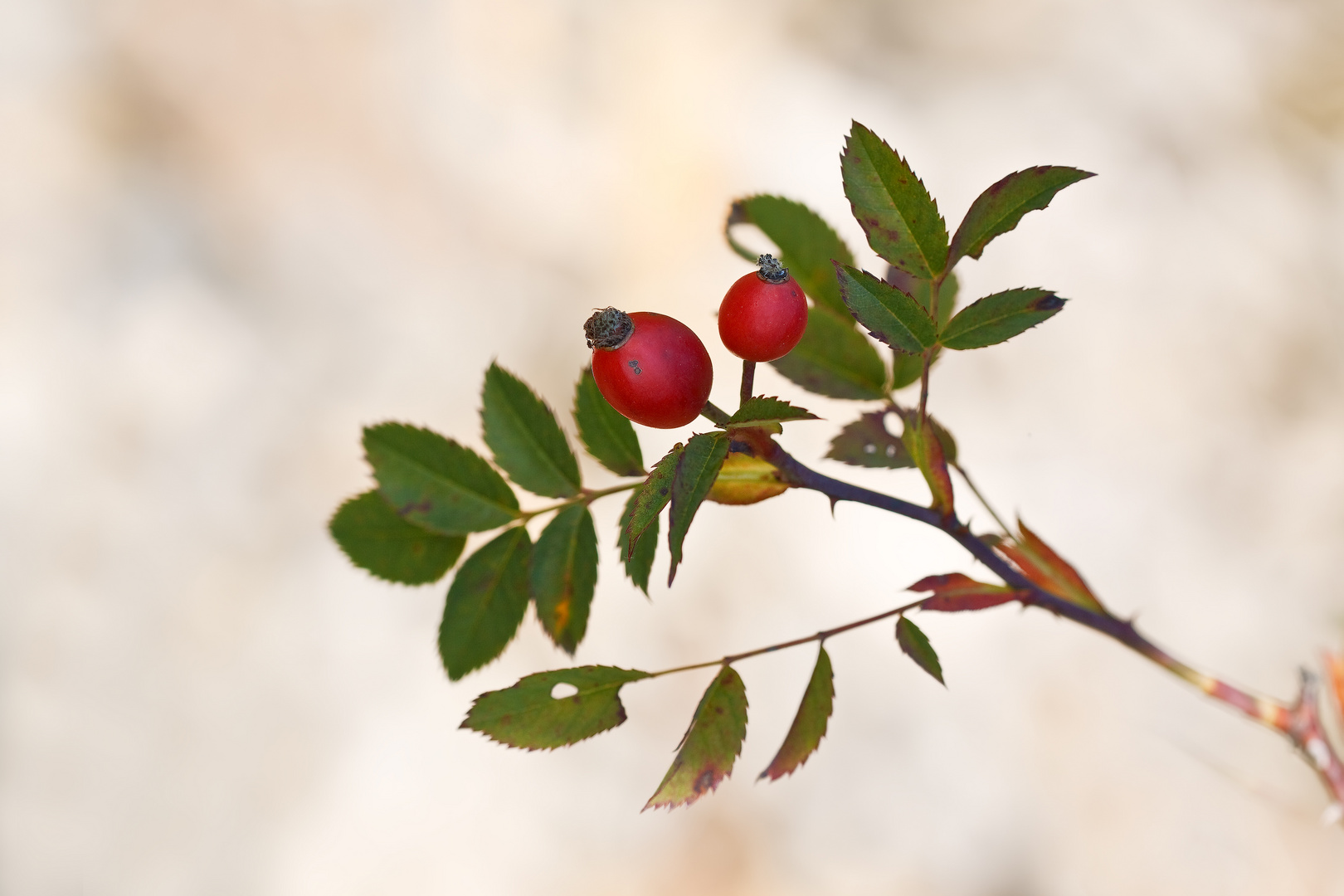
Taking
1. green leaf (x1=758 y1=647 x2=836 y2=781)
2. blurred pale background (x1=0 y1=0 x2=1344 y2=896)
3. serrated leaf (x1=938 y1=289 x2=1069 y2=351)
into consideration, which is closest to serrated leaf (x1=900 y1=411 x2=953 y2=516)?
serrated leaf (x1=938 y1=289 x2=1069 y2=351)

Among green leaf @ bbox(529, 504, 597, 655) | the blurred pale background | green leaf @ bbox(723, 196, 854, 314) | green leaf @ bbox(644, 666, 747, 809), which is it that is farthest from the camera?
the blurred pale background

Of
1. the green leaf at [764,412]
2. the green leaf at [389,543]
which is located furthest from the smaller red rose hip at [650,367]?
the green leaf at [389,543]

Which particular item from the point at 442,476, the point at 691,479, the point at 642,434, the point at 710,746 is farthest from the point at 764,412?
the point at 642,434

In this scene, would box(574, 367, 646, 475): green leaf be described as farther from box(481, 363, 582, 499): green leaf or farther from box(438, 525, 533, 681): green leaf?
box(438, 525, 533, 681): green leaf

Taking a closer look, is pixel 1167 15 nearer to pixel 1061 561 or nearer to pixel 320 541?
pixel 1061 561

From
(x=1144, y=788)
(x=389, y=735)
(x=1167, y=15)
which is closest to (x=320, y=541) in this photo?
(x=389, y=735)

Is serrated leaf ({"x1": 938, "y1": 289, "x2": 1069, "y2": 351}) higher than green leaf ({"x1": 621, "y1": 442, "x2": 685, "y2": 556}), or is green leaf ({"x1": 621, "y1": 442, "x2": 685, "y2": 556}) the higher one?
serrated leaf ({"x1": 938, "y1": 289, "x2": 1069, "y2": 351})

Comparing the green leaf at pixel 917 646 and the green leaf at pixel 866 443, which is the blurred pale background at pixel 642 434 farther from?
the green leaf at pixel 917 646
